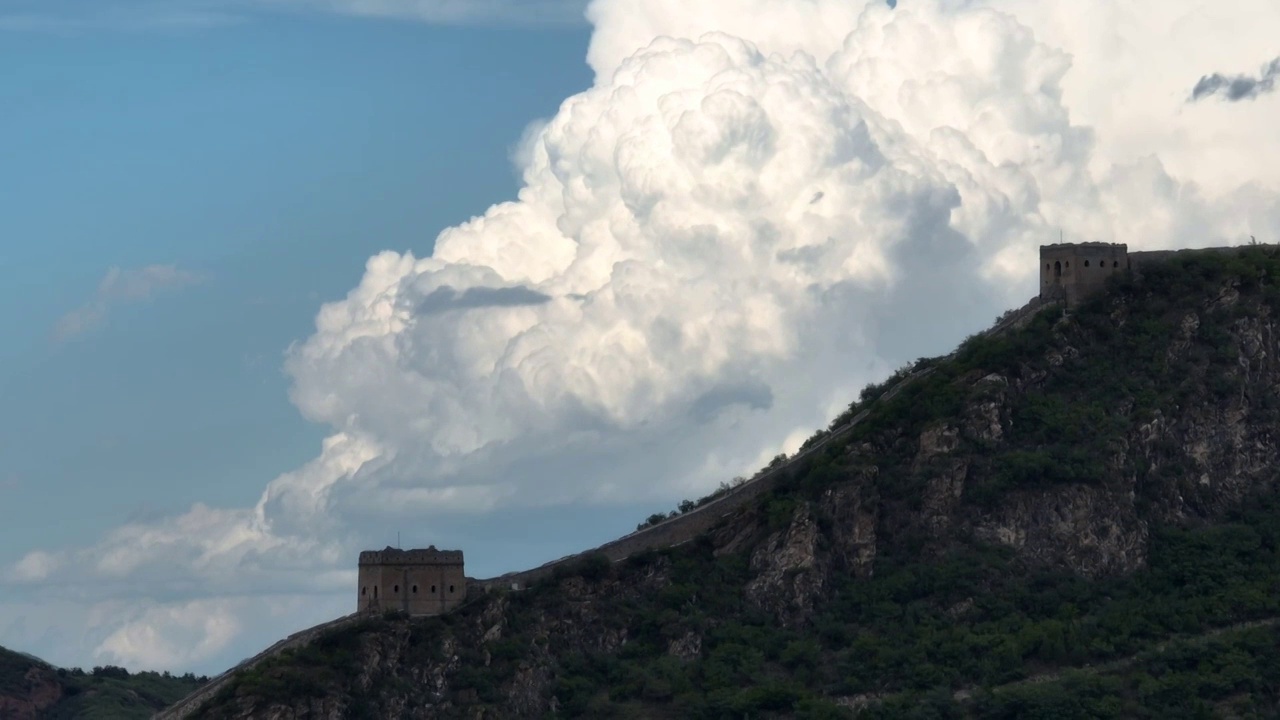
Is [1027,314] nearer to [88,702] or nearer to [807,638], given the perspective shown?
[807,638]

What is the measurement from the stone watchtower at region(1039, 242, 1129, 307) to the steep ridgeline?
54cm

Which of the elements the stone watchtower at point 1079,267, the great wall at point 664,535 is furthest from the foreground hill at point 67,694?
the stone watchtower at point 1079,267

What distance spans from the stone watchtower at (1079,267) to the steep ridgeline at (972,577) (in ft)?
1.76

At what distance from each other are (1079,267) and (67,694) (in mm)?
55076

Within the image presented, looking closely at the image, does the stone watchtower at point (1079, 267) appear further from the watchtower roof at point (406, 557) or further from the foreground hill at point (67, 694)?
the foreground hill at point (67, 694)

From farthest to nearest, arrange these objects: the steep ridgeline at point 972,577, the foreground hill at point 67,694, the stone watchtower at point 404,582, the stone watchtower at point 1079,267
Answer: the foreground hill at point 67,694 → the stone watchtower at point 1079,267 → the stone watchtower at point 404,582 → the steep ridgeline at point 972,577

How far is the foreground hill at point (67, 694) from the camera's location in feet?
466

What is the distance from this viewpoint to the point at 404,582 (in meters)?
109

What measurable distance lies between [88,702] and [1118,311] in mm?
53289

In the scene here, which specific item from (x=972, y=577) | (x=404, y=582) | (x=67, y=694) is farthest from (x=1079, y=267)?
(x=67, y=694)

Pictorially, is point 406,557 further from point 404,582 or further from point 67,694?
point 67,694

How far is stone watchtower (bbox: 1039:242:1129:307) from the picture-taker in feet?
388

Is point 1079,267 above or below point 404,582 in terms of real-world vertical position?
above

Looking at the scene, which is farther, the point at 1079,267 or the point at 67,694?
the point at 67,694
